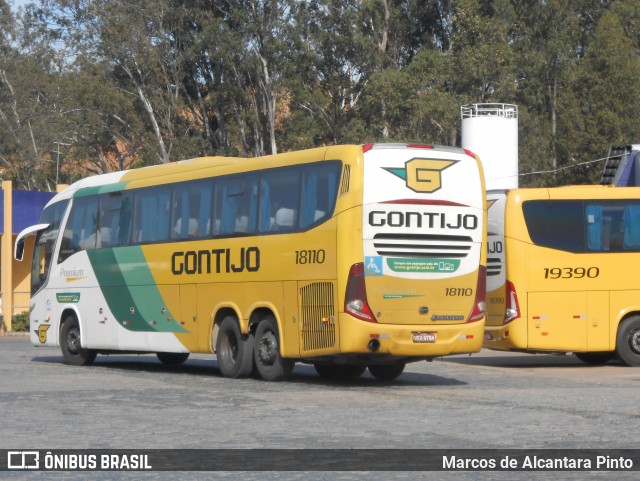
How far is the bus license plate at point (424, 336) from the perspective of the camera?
693 inches

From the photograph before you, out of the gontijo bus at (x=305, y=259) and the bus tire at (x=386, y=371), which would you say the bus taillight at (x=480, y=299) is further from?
the bus tire at (x=386, y=371)

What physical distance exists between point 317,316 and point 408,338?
130 centimetres

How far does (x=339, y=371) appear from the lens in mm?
20625

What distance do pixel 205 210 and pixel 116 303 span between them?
337 centimetres

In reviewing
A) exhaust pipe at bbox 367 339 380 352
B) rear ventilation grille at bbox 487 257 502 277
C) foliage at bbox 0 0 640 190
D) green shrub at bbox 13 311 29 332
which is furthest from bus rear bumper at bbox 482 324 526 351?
foliage at bbox 0 0 640 190

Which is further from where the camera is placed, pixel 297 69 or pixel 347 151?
pixel 297 69

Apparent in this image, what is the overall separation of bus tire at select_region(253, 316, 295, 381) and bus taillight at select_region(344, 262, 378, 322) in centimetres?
178

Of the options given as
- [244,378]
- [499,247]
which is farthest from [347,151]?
[499,247]

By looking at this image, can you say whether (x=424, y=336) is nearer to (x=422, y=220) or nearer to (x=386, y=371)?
(x=422, y=220)

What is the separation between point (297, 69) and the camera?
63.9 metres

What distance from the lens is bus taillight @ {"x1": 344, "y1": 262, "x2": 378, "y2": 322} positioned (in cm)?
1730

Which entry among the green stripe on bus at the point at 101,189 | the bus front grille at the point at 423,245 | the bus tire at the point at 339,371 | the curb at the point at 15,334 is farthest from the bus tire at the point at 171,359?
the curb at the point at 15,334

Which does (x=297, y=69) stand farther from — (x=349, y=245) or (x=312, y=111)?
(x=349, y=245)

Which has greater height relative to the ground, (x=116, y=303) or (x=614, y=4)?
(x=614, y=4)
